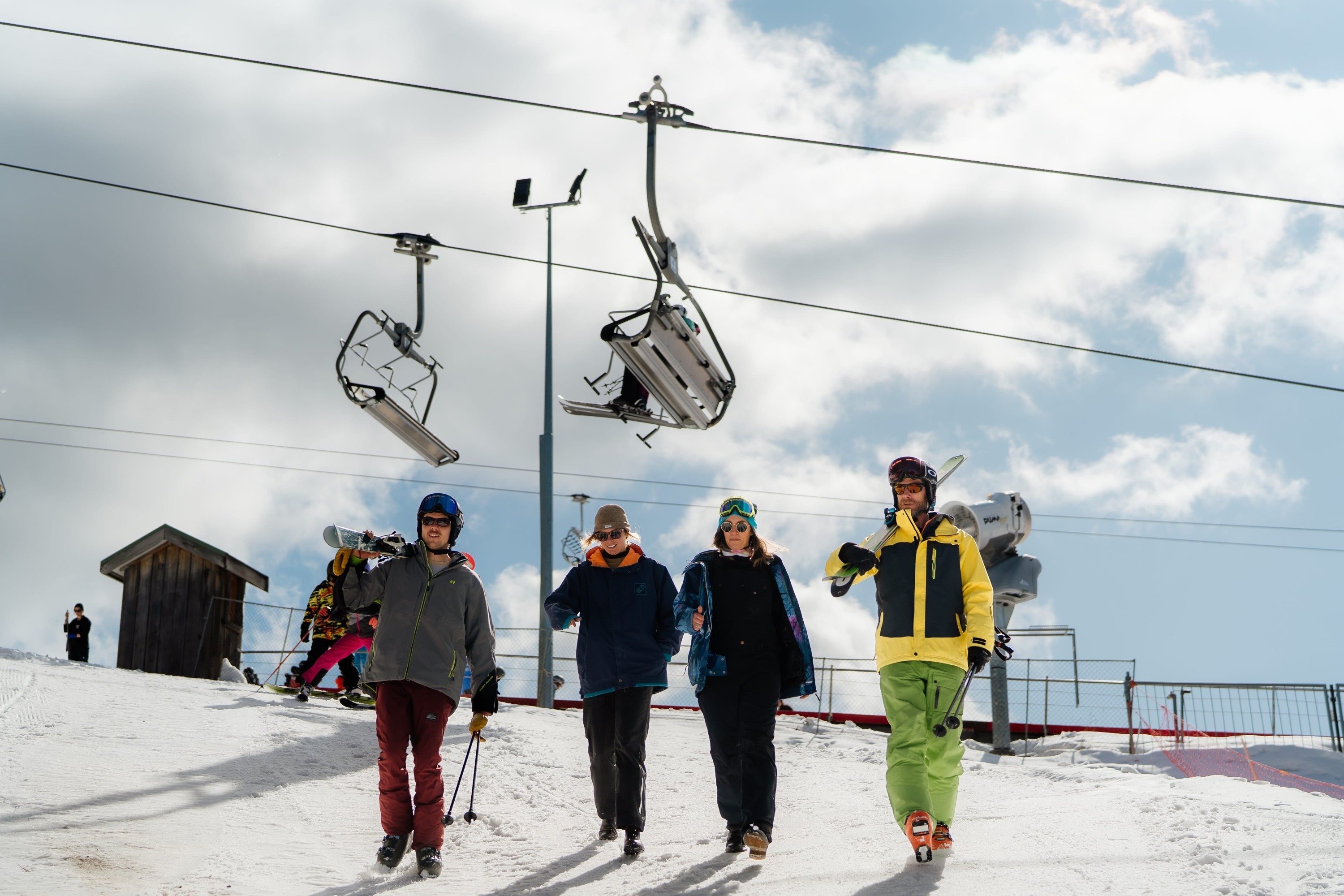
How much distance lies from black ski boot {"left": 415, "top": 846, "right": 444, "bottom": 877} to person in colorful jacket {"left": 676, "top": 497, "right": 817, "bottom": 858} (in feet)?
4.48

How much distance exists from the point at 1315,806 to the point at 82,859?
6557 millimetres

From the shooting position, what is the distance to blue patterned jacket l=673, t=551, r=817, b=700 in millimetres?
5734

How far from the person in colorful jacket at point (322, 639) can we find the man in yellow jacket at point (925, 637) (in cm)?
660

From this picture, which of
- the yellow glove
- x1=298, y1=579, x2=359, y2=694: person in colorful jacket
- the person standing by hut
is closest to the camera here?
the yellow glove

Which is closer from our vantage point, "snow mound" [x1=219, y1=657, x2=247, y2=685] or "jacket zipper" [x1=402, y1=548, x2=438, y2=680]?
"jacket zipper" [x1=402, y1=548, x2=438, y2=680]

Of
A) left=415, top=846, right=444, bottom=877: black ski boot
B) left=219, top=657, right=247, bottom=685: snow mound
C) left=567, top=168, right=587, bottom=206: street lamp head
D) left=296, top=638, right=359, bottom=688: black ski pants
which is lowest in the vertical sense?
left=415, top=846, right=444, bottom=877: black ski boot

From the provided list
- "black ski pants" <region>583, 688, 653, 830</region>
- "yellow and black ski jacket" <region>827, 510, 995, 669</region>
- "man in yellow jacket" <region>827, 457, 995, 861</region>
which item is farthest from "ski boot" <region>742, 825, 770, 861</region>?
"yellow and black ski jacket" <region>827, 510, 995, 669</region>

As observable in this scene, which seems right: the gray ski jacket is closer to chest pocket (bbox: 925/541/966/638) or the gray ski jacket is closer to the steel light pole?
chest pocket (bbox: 925/541/966/638)

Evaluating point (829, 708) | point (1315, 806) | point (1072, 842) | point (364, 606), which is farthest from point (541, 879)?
point (829, 708)

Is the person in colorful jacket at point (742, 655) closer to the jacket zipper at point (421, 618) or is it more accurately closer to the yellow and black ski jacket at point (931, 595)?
the yellow and black ski jacket at point (931, 595)

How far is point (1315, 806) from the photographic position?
22.3 ft

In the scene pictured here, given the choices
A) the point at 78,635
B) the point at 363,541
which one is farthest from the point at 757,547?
the point at 78,635

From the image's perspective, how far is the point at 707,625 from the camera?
5.76 meters

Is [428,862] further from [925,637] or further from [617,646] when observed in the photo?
[925,637]
